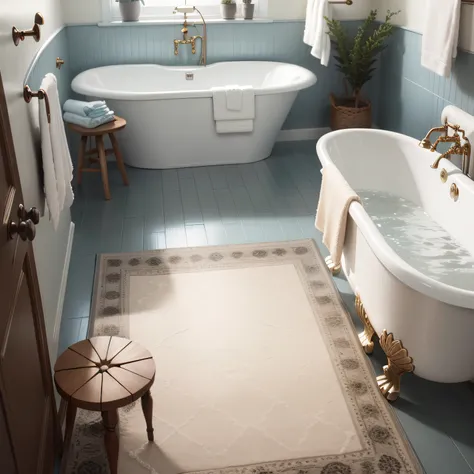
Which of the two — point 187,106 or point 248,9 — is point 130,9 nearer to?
point 248,9

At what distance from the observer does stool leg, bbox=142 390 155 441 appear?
82.7 inches

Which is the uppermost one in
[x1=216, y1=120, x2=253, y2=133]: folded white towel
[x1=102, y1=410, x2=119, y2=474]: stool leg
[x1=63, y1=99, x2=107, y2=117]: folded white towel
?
[x1=63, y1=99, x2=107, y2=117]: folded white towel

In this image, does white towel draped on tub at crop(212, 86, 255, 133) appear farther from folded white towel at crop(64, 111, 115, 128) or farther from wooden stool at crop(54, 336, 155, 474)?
wooden stool at crop(54, 336, 155, 474)

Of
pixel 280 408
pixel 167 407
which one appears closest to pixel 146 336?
pixel 167 407

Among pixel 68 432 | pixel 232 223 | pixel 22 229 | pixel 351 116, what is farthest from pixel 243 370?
pixel 351 116

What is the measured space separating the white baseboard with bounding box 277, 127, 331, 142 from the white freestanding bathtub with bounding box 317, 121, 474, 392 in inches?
70.6

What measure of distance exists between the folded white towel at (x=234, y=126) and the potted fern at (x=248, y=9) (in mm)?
1024

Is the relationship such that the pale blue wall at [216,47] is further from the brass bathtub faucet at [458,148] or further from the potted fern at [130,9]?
the brass bathtub faucet at [458,148]

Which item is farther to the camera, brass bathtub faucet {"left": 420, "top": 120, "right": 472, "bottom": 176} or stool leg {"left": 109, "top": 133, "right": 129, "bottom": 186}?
stool leg {"left": 109, "top": 133, "right": 129, "bottom": 186}

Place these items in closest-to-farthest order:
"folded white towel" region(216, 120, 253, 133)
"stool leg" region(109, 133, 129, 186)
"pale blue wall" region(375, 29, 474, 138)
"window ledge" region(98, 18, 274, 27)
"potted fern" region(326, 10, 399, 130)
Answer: "pale blue wall" region(375, 29, 474, 138) → "stool leg" region(109, 133, 129, 186) → "folded white towel" region(216, 120, 253, 133) → "potted fern" region(326, 10, 399, 130) → "window ledge" region(98, 18, 274, 27)

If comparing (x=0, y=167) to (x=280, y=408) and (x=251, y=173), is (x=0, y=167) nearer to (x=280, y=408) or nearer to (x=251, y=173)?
(x=280, y=408)

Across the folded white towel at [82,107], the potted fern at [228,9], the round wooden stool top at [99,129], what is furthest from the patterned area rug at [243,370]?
the potted fern at [228,9]

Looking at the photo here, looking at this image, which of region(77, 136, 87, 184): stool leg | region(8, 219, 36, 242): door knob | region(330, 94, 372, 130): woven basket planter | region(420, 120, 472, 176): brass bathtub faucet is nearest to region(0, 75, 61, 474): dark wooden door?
region(8, 219, 36, 242): door knob

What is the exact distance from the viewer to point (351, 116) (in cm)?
499
